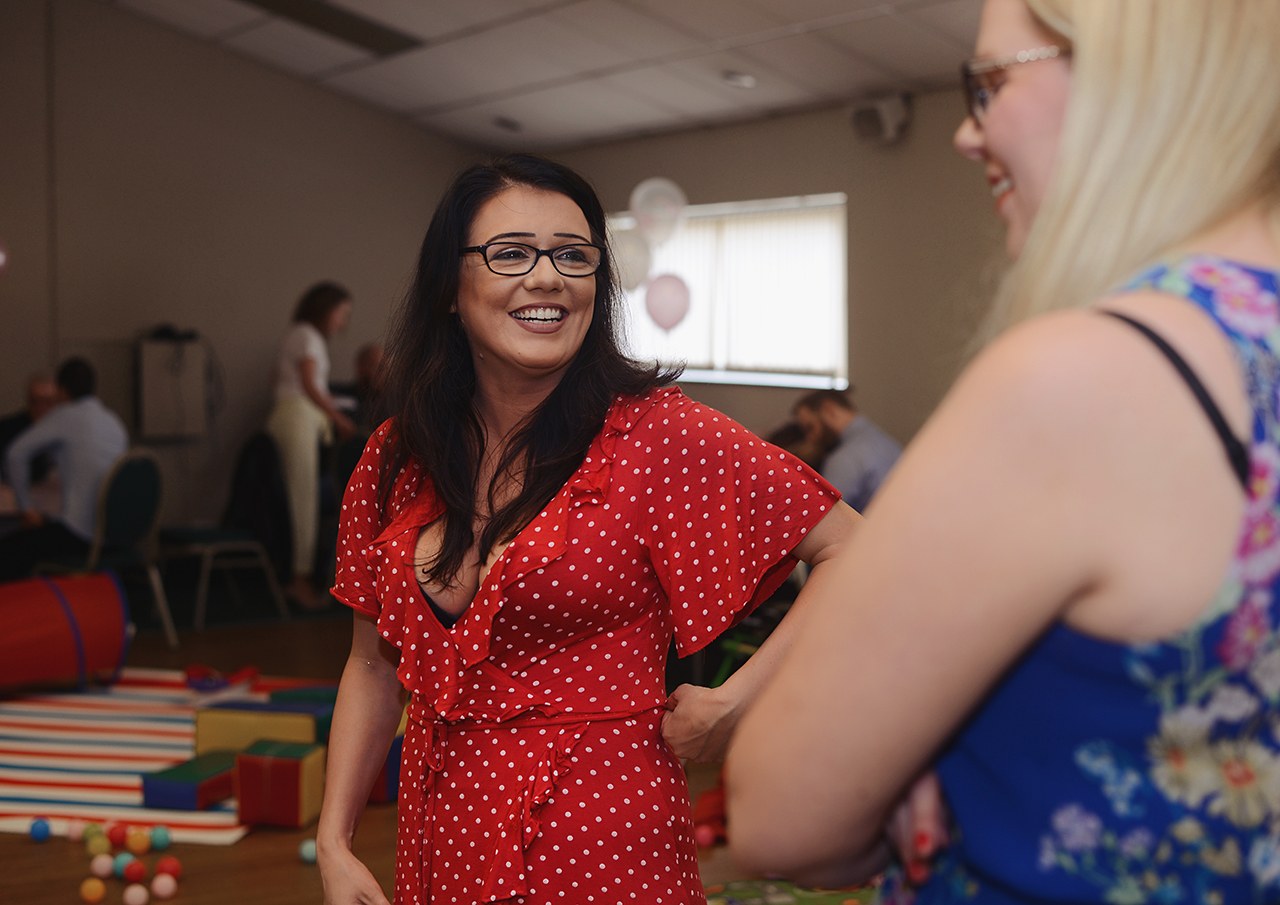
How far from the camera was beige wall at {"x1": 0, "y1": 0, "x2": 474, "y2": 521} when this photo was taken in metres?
7.67

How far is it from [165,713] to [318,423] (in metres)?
3.05

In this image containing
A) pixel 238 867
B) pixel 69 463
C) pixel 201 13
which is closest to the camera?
pixel 238 867

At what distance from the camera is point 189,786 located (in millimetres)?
3533

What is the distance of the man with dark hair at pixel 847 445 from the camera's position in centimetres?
489

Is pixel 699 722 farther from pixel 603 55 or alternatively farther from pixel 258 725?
pixel 603 55

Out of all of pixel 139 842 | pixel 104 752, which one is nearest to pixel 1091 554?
pixel 139 842

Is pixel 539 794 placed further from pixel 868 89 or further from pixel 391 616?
pixel 868 89

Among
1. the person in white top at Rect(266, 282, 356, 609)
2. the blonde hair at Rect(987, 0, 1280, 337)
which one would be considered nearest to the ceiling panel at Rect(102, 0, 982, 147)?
the person in white top at Rect(266, 282, 356, 609)

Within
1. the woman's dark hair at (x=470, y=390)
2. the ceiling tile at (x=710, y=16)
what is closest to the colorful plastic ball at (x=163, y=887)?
the woman's dark hair at (x=470, y=390)

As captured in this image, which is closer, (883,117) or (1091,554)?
(1091,554)

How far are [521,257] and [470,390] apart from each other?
229 mm

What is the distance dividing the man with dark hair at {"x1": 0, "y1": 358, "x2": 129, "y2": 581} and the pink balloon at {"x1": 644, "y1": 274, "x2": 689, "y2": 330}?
3260 millimetres

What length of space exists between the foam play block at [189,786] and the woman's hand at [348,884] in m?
2.50

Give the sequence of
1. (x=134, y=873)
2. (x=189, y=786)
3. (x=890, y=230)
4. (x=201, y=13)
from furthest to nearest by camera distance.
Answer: (x=201, y=13) → (x=890, y=230) → (x=189, y=786) → (x=134, y=873)
